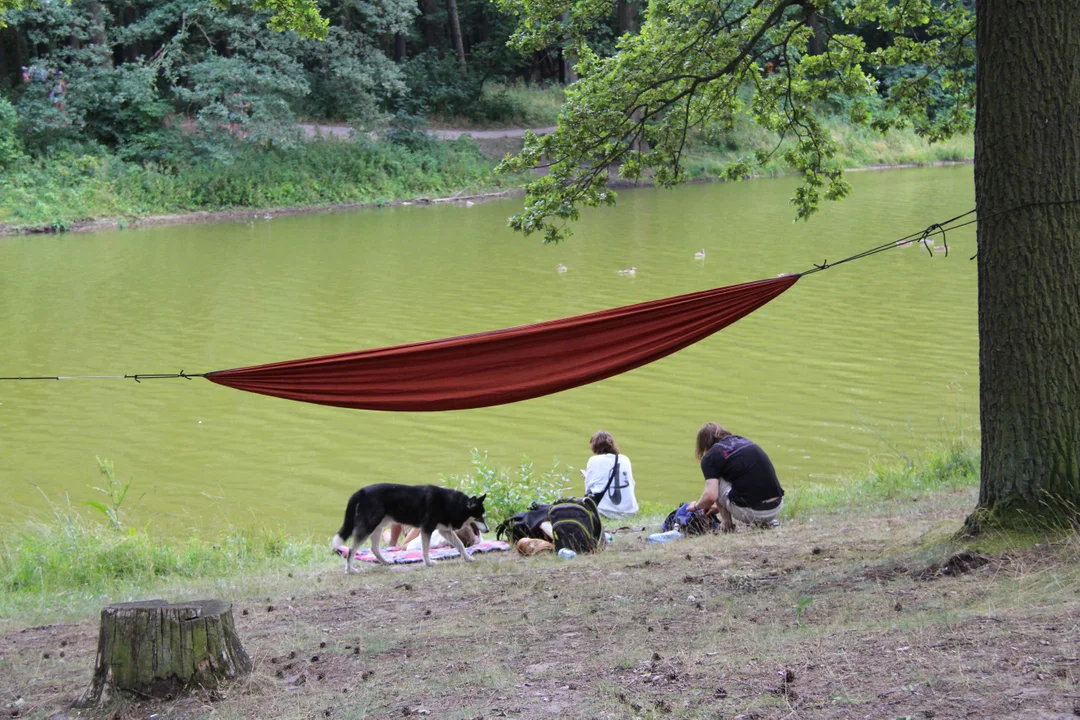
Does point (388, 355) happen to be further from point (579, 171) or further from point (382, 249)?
point (382, 249)

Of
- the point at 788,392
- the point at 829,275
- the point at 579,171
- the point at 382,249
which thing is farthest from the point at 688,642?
the point at 382,249

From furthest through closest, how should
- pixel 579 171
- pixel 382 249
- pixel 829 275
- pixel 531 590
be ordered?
pixel 382 249 → pixel 829 275 → pixel 579 171 → pixel 531 590

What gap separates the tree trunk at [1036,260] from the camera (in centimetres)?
426

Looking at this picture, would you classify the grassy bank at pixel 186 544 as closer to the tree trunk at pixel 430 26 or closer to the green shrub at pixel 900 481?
the green shrub at pixel 900 481

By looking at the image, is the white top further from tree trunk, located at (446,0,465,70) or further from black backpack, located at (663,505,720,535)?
tree trunk, located at (446,0,465,70)

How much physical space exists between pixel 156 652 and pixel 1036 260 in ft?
11.6

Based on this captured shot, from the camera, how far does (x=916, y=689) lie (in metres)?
2.89

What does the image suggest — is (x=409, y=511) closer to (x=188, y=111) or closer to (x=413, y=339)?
(x=413, y=339)

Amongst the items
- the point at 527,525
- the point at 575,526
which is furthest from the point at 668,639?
the point at 527,525

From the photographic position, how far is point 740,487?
6203mm

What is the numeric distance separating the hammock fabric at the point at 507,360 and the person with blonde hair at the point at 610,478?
1.73 metres

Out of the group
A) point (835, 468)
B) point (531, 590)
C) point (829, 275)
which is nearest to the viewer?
point (531, 590)

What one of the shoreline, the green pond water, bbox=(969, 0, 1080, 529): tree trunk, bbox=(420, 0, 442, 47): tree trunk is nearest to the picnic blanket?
the green pond water

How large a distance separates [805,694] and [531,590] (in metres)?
1.99
